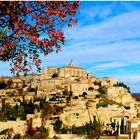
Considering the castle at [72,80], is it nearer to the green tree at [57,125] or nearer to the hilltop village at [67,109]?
the hilltop village at [67,109]

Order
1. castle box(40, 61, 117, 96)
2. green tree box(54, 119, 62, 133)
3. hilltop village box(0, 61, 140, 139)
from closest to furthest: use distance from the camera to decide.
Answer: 1. hilltop village box(0, 61, 140, 139)
2. green tree box(54, 119, 62, 133)
3. castle box(40, 61, 117, 96)

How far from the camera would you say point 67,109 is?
4884 cm

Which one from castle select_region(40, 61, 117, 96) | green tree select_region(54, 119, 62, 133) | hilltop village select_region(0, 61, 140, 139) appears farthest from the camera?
castle select_region(40, 61, 117, 96)

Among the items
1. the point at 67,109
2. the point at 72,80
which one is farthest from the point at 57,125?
the point at 72,80

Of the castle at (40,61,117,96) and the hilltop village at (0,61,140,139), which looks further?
→ the castle at (40,61,117,96)

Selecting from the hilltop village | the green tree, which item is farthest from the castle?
the green tree

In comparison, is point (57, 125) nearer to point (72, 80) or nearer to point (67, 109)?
point (67, 109)

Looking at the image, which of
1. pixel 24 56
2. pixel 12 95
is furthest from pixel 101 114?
pixel 24 56

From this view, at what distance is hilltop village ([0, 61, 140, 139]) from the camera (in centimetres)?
4447

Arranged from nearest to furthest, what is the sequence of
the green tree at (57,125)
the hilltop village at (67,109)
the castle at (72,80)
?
the hilltop village at (67,109)
the green tree at (57,125)
the castle at (72,80)

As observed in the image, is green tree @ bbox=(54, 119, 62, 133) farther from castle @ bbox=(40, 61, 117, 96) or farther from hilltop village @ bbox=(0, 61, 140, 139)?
castle @ bbox=(40, 61, 117, 96)

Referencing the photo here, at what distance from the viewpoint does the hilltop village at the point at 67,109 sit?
146ft

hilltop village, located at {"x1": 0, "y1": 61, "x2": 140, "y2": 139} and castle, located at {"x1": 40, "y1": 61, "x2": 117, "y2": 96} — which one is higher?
castle, located at {"x1": 40, "y1": 61, "x2": 117, "y2": 96}

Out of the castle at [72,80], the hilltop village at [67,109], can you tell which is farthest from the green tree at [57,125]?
the castle at [72,80]
